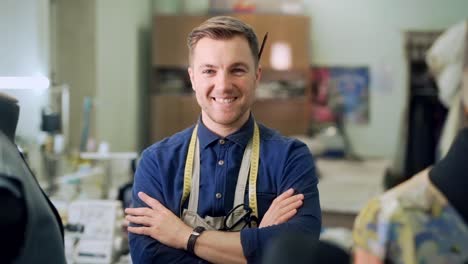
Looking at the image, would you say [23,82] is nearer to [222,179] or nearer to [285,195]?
[222,179]

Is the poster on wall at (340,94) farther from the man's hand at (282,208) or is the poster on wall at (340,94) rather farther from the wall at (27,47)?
the man's hand at (282,208)

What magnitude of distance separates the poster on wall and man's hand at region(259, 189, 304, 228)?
4582 millimetres

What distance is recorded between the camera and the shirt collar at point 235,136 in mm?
1596

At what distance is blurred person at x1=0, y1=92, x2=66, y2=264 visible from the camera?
1058mm

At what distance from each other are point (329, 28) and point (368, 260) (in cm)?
543

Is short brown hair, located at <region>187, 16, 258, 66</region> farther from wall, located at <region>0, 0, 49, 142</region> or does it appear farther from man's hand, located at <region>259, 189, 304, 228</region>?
wall, located at <region>0, 0, 49, 142</region>

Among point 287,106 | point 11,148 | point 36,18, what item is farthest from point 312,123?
point 11,148

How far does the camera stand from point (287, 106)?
5.75 m

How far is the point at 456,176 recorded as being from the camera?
2.73ft

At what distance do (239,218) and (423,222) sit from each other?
76cm

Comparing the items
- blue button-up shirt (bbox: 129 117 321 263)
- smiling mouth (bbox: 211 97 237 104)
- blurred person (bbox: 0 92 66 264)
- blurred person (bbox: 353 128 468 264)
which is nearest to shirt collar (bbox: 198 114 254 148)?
blue button-up shirt (bbox: 129 117 321 263)

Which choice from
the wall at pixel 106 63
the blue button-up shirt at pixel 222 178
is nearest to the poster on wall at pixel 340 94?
the wall at pixel 106 63

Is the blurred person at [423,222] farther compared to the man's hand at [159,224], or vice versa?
the man's hand at [159,224]

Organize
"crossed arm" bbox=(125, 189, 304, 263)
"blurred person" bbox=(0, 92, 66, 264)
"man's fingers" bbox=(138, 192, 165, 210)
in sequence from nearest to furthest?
"blurred person" bbox=(0, 92, 66, 264)
"crossed arm" bbox=(125, 189, 304, 263)
"man's fingers" bbox=(138, 192, 165, 210)
